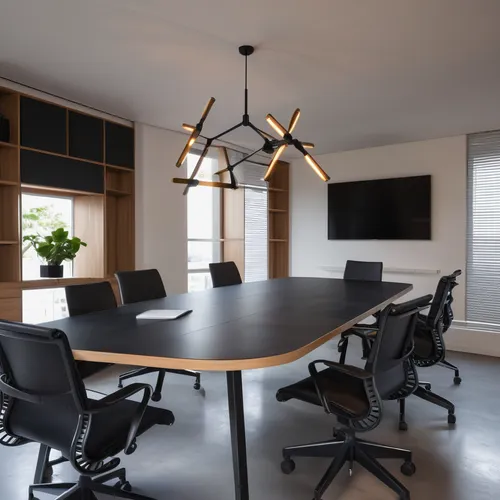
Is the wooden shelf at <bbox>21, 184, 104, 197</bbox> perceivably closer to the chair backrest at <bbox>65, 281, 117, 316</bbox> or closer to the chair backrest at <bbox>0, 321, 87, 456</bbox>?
the chair backrest at <bbox>65, 281, 117, 316</bbox>

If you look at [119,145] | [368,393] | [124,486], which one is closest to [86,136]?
[119,145]

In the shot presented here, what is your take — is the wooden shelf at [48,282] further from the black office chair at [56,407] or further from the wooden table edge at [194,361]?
the wooden table edge at [194,361]

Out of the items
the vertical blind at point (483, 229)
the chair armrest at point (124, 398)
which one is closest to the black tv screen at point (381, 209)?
the vertical blind at point (483, 229)

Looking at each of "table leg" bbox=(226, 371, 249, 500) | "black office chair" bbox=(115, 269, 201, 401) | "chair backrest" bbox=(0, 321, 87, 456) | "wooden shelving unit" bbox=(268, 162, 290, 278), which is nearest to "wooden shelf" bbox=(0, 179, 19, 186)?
"black office chair" bbox=(115, 269, 201, 401)

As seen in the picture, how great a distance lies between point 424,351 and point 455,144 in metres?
3.19

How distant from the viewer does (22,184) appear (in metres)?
3.61

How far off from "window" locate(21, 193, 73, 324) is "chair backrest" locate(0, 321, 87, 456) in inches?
89.1

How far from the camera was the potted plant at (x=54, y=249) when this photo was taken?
3.79 m

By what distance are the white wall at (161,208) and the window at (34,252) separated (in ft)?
2.60

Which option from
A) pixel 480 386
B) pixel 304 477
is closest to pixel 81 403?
pixel 304 477

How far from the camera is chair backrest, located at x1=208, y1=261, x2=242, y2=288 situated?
4312mm

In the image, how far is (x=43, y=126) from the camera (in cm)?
373

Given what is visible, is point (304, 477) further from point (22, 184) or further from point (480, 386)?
point (22, 184)

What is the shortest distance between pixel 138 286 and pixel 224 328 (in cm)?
151
